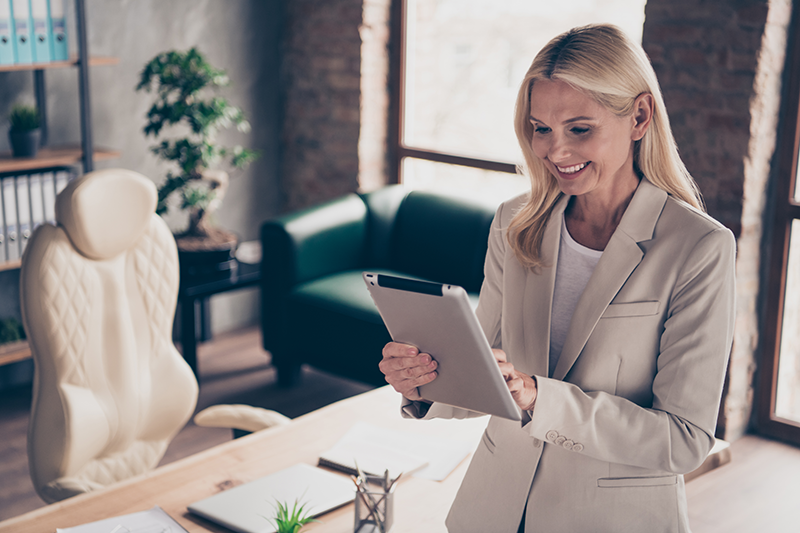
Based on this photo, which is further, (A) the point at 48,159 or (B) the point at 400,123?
(B) the point at 400,123

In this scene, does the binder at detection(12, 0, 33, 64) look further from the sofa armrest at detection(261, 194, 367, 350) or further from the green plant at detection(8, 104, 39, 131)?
the sofa armrest at detection(261, 194, 367, 350)

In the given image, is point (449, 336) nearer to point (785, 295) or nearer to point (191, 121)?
point (785, 295)

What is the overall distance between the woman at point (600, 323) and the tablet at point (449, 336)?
1.4 inches

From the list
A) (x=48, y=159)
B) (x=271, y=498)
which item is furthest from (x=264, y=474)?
(x=48, y=159)

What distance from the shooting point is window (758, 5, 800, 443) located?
9.87 ft

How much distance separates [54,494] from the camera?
1.73 m

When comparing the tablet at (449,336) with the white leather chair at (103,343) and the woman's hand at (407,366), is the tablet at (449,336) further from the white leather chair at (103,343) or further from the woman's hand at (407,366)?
the white leather chair at (103,343)

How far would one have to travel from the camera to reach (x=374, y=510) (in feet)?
4.14

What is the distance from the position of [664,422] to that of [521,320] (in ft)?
0.93

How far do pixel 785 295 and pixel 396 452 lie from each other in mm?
2225

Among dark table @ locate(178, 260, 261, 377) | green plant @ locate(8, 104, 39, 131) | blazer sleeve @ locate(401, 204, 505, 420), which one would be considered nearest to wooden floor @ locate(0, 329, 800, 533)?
dark table @ locate(178, 260, 261, 377)

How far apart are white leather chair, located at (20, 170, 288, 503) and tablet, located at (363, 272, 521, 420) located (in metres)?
0.87

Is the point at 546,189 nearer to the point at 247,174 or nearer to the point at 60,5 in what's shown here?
the point at 60,5

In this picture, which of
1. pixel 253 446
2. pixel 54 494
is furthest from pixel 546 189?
pixel 54 494
